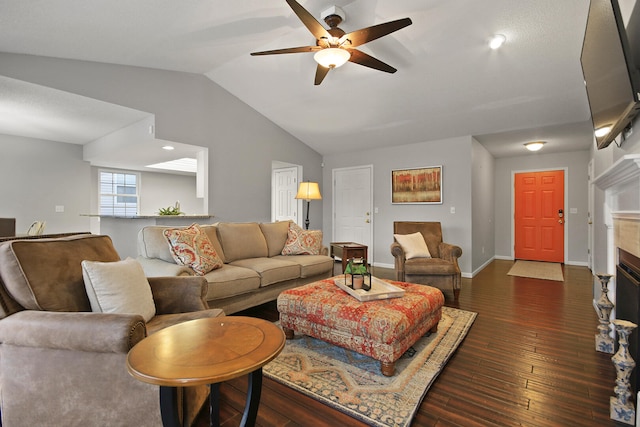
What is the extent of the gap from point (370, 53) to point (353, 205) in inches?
130

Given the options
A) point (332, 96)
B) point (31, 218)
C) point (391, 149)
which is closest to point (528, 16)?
point (332, 96)

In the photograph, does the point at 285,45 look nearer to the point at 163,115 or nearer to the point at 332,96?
the point at 332,96

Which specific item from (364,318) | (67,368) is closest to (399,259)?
(364,318)

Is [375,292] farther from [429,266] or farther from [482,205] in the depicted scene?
[482,205]

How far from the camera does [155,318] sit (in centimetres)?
180

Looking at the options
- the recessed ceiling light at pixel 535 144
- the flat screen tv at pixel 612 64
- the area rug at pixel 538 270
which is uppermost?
the recessed ceiling light at pixel 535 144

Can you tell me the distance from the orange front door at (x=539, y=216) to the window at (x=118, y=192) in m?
8.82

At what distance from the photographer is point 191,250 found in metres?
2.77

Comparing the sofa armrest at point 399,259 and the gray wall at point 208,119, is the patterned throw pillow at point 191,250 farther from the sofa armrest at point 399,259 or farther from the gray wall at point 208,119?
the sofa armrest at point 399,259

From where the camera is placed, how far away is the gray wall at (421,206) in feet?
16.1

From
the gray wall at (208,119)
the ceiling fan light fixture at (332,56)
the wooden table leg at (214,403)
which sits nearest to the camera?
the wooden table leg at (214,403)

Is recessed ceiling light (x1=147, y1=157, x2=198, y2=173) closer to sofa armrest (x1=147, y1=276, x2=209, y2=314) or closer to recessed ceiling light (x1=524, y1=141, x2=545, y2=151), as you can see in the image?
sofa armrest (x1=147, y1=276, x2=209, y2=314)

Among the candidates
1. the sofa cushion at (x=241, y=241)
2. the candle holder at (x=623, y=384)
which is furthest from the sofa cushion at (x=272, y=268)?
the candle holder at (x=623, y=384)

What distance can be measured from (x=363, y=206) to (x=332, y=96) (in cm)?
242
